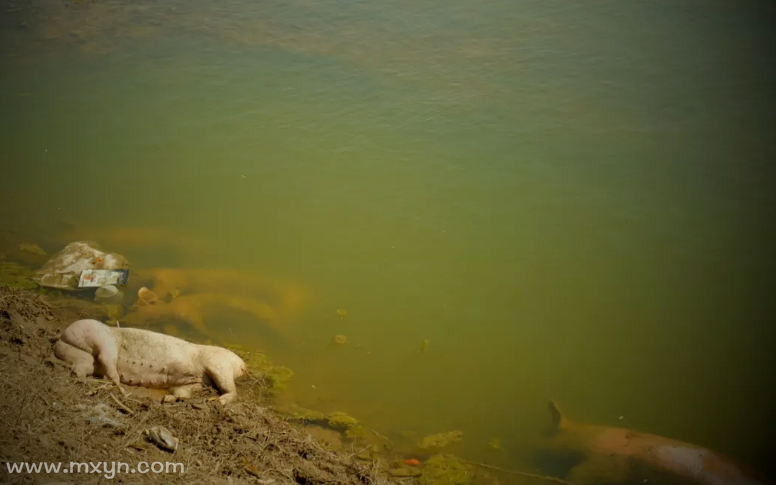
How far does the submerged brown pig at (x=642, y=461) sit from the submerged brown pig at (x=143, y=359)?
95.5 inches

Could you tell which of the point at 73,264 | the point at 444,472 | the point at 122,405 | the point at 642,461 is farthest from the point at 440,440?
the point at 73,264

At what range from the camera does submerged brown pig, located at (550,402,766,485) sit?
3.92 m

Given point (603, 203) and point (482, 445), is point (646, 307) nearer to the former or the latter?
point (603, 203)

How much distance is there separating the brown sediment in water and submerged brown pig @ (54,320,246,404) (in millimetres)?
119

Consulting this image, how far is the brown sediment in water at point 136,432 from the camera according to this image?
10.4 feet

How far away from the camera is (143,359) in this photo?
4.12 metres

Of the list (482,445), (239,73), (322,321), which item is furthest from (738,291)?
(239,73)

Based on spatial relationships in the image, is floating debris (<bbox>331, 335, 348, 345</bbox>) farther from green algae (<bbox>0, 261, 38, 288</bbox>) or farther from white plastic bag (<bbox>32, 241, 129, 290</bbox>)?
green algae (<bbox>0, 261, 38, 288</bbox>)

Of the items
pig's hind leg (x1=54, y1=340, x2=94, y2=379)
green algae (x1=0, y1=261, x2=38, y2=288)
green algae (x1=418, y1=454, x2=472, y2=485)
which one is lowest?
green algae (x1=418, y1=454, x2=472, y2=485)

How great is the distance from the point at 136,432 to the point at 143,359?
759 mm

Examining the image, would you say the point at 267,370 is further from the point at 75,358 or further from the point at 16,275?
the point at 16,275

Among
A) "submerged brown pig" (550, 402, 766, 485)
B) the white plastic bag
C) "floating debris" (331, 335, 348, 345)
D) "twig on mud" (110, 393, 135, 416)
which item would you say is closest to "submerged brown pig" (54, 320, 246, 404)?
"twig on mud" (110, 393, 135, 416)

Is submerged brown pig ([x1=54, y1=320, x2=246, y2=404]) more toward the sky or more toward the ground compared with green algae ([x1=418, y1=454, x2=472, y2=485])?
more toward the sky

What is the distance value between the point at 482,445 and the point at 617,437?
36.6 inches
